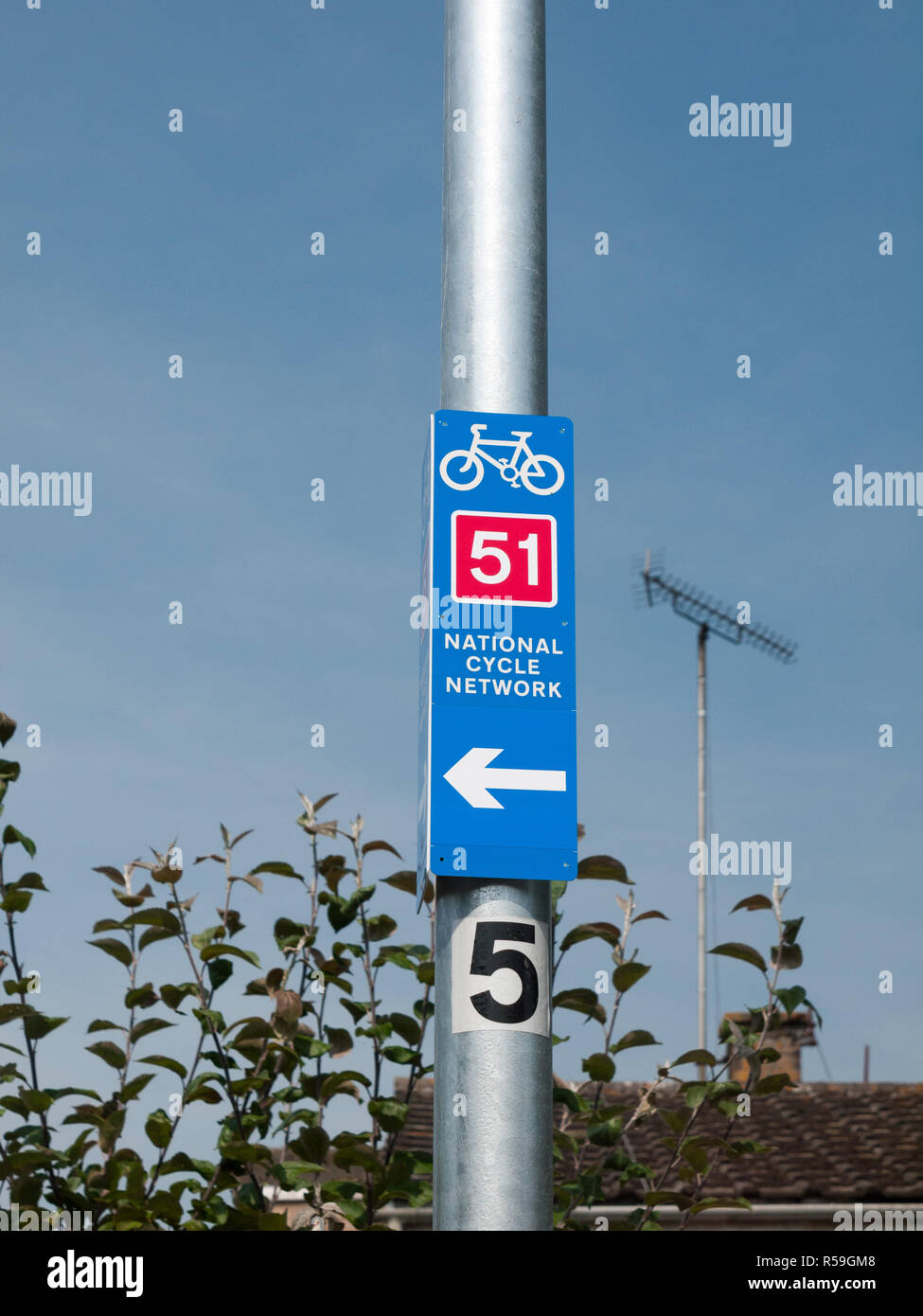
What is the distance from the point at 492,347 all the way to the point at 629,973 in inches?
84.4

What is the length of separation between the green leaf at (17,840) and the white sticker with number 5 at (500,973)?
6.10 feet

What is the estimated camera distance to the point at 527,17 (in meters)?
3.36

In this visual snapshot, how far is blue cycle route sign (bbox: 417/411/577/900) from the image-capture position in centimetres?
291

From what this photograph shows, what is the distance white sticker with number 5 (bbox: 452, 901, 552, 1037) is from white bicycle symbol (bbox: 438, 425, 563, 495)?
0.88 metres

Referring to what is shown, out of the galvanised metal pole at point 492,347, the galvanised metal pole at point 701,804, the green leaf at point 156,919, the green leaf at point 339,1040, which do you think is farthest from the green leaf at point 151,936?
the galvanised metal pole at point 701,804

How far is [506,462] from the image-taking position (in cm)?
312

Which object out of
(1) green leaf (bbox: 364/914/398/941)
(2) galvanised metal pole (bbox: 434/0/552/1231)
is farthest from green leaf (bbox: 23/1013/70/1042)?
(2) galvanised metal pole (bbox: 434/0/552/1231)

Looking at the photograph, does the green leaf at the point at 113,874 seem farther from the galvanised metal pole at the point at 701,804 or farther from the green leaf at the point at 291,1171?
the galvanised metal pole at the point at 701,804

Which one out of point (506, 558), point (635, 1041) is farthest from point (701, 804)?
point (506, 558)

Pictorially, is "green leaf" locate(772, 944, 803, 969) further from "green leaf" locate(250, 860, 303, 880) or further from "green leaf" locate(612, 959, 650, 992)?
"green leaf" locate(250, 860, 303, 880)

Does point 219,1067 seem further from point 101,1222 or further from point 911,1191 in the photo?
point 911,1191

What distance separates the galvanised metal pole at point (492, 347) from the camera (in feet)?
8.79
